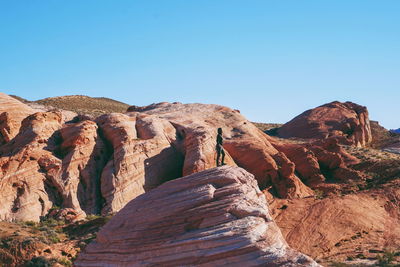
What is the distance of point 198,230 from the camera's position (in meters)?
Answer: 15.4

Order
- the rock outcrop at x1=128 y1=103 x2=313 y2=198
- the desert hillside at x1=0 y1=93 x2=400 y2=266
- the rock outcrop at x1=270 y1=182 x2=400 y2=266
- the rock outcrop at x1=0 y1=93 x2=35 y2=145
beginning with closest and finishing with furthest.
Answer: the desert hillside at x1=0 y1=93 x2=400 y2=266 → the rock outcrop at x1=270 y1=182 x2=400 y2=266 → the rock outcrop at x1=128 y1=103 x2=313 y2=198 → the rock outcrop at x1=0 y1=93 x2=35 y2=145

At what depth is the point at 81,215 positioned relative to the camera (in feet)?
85.9

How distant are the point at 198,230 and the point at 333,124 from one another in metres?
42.7

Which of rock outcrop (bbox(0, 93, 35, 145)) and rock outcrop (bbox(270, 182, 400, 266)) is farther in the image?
rock outcrop (bbox(0, 93, 35, 145))

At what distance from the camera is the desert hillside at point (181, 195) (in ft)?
50.8

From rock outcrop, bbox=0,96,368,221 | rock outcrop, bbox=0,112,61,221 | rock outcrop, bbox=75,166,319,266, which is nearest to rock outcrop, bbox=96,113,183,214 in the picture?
rock outcrop, bbox=0,96,368,221

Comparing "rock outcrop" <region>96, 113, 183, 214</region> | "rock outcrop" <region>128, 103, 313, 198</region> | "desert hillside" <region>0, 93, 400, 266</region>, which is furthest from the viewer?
"rock outcrop" <region>128, 103, 313, 198</region>

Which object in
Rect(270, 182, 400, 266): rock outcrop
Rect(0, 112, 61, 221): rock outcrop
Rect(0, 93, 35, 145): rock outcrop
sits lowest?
Rect(270, 182, 400, 266): rock outcrop

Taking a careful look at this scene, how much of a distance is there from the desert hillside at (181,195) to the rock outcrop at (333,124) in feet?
51.1

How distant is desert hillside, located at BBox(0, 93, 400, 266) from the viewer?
1548 centimetres

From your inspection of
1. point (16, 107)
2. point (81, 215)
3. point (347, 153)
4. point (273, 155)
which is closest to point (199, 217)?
point (81, 215)

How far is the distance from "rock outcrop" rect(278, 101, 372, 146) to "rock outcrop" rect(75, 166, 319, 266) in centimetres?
3544

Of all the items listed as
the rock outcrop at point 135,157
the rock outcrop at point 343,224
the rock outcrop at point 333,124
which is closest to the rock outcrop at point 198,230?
the rock outcrop at point 343,224

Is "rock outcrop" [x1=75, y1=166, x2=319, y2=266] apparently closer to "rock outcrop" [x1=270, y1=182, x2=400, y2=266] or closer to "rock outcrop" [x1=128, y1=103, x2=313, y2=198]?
"rock outcrop" [x1=270, y1=182, x2=400, y2=266]
